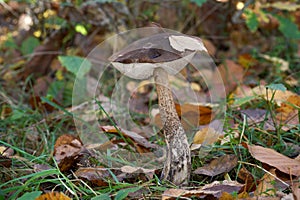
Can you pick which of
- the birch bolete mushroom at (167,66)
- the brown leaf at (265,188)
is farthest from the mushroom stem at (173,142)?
the brown leaf at (265,188)

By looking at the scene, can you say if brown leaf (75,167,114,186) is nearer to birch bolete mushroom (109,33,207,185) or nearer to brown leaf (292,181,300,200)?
birch bolete mushroom (109,33,207,185)

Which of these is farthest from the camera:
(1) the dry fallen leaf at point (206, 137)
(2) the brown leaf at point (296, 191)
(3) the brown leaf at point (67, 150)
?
(1) the dry fallen leaf at point (206, 137)

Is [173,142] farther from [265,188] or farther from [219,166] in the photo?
[265,188]

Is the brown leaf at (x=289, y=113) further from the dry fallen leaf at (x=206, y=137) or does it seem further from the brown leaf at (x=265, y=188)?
the brown leaf at (x=265, y=188)

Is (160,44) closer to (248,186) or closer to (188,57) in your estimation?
(188,57)

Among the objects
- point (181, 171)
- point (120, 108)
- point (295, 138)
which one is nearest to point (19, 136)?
point (120, 108)

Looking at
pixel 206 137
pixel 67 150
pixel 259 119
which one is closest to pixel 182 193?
pixel 206 137
